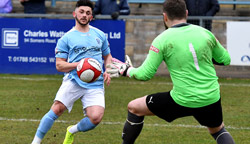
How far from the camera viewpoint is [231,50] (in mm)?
14477

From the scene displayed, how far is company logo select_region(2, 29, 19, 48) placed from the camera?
1551 cm

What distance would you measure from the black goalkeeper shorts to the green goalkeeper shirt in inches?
2.4

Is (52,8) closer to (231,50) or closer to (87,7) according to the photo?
(231,50)

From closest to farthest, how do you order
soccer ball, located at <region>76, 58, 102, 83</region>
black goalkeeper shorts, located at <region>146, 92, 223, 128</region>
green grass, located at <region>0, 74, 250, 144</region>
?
black goalkeeper shorts, located at <region>146, 92, 223, 128</region>
soccer ball, located at <region>76, 58, 102, 83</region>
green grass, located at <region>0, 74, 250, 144</region>

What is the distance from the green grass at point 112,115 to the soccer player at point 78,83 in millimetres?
718

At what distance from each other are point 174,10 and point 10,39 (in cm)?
1012

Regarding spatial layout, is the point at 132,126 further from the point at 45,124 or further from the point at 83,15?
the point at 83,15

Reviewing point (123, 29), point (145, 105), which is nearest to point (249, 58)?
point (123, 29)

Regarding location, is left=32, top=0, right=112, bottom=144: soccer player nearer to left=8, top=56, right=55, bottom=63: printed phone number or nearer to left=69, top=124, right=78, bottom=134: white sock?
left=69, top=124, right=78, bottom=134: white sock

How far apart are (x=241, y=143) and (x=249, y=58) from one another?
21.5 ft

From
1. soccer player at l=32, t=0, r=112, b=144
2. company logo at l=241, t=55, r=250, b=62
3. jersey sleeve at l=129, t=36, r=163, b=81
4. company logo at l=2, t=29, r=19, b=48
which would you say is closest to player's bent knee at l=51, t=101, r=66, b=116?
soccer player at l=32, t=0, r=112, b=144

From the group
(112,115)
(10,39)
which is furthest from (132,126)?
(10,39)

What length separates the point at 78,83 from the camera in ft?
25.0

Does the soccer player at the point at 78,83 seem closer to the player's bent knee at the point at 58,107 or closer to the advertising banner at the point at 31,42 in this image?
the player's bent knee at the point at 58,107
